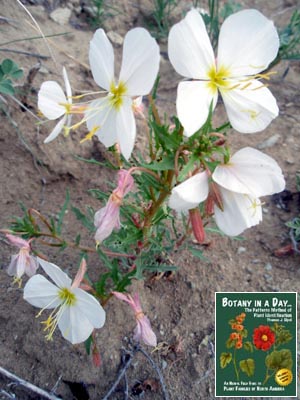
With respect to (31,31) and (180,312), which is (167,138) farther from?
(31,31)

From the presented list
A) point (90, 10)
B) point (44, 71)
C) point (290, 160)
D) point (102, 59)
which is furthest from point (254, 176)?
point (90, 10)

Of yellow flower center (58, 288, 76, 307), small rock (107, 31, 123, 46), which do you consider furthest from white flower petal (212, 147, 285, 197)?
small rock (107, 31, 123, 46)

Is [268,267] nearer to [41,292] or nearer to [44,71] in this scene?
[41,292]

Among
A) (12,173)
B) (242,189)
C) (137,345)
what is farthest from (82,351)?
(242,189)

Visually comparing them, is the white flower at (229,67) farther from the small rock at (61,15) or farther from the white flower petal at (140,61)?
the small rock at (61,15)

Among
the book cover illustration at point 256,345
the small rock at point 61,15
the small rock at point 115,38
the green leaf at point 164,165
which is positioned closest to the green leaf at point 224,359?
the book cover illustration at point 256,345

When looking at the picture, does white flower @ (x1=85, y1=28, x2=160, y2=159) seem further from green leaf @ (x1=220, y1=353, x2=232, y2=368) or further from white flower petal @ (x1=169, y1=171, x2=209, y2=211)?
green leaf @ (x1=220, y1=353, x2=232, y2=368)

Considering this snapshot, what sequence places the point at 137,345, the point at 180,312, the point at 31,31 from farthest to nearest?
the point at 31,31 < the point at 180,312 < the point at 137,345
